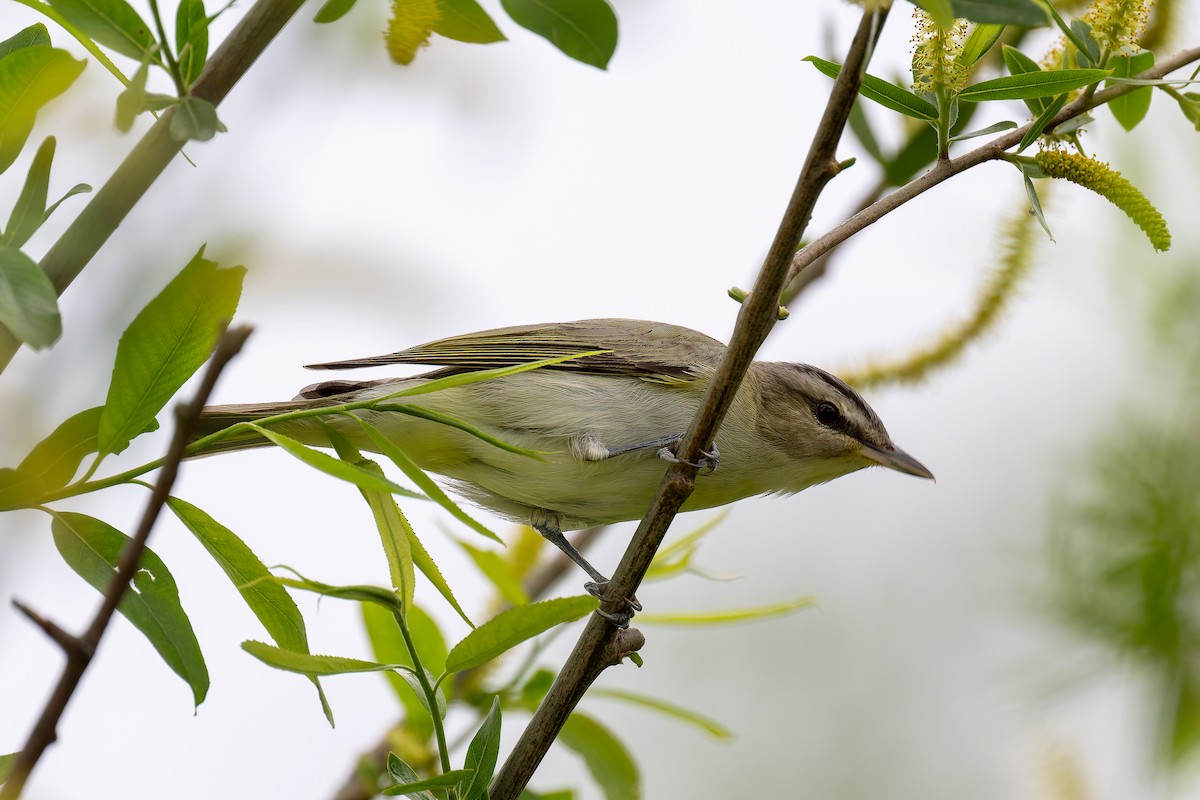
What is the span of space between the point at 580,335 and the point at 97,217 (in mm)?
2922

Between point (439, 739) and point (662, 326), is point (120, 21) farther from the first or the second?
point (662, 326)

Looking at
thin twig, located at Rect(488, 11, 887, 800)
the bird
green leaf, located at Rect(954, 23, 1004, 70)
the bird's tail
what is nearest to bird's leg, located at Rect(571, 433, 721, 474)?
the bird

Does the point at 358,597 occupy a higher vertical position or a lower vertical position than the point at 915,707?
lower

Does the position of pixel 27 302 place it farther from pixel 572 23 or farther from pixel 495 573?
pixel 495 573

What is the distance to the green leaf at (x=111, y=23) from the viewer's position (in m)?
1.68

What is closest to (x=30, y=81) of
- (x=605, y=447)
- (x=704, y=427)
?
(x=704, y=427)

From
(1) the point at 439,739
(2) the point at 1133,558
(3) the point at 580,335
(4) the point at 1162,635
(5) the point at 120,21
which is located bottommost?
(1) the point at 439,739

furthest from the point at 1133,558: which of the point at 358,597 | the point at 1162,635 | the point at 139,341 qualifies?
the point at 139,341

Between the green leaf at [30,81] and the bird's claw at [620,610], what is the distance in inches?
46.4

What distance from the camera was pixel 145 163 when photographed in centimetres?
159

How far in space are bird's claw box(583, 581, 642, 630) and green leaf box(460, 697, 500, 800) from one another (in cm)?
29

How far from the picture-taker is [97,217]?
151cm

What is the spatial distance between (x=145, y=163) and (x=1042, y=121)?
144cm

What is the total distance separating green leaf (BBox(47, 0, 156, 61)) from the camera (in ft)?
5.50
